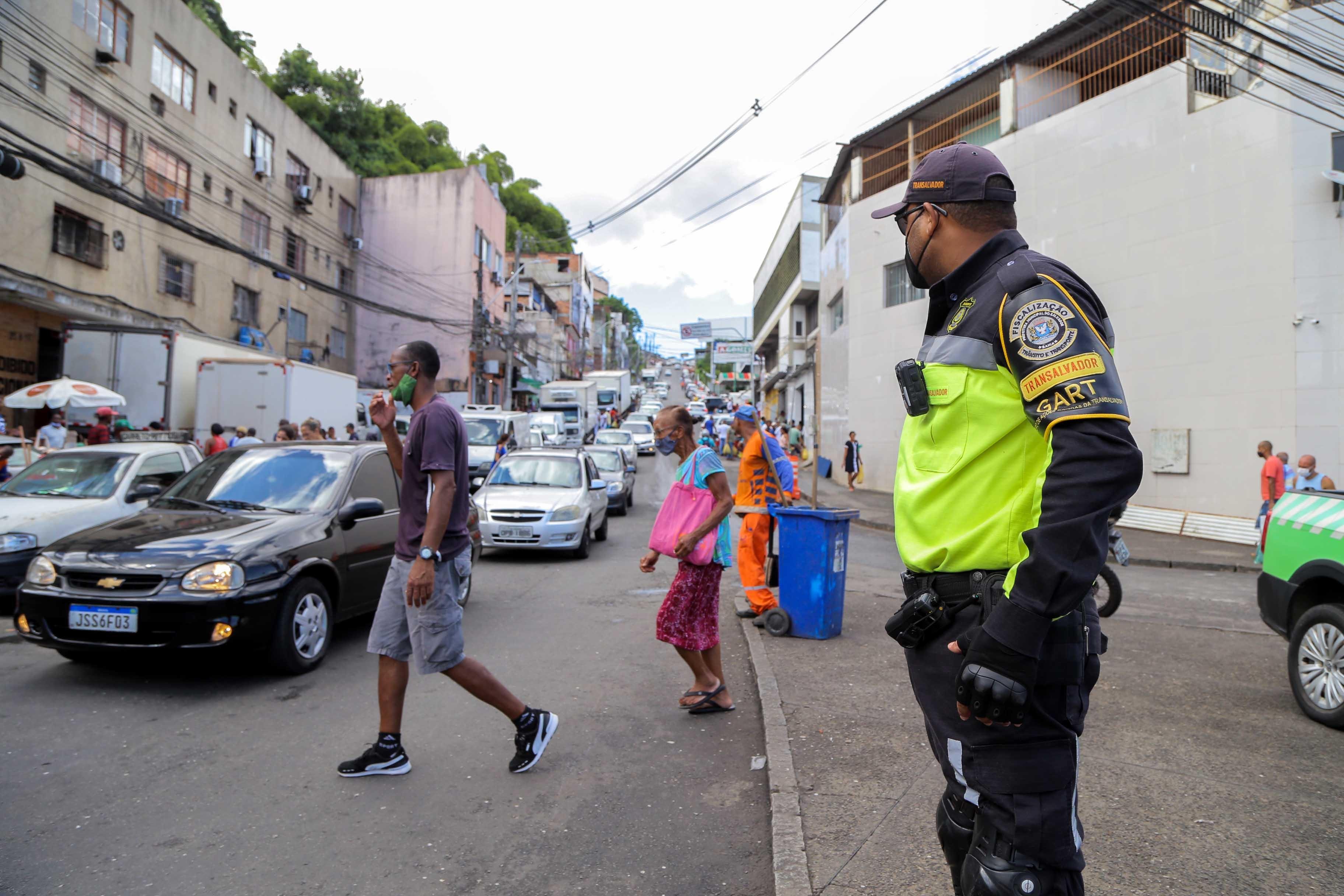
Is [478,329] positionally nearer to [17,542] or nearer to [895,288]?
[895,288]

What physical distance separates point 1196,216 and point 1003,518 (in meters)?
Result: 16.9

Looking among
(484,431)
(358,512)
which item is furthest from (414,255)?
(358,512)

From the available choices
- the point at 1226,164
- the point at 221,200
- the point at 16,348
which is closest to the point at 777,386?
the point at 221,200

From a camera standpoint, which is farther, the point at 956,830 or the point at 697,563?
the point at 697,563

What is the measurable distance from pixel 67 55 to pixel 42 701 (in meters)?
18.3

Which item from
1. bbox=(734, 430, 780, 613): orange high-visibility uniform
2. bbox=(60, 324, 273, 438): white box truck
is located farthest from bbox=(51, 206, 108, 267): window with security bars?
bbox=(734, 430, 780, 613): orange high-visibility uniform

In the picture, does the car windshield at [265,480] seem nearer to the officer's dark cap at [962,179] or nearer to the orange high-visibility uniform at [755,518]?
the orange high-visibility uniform at [755,518]

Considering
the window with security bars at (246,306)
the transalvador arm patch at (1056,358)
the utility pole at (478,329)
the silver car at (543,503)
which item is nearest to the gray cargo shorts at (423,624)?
the transalvador arm patch at (1056,358)

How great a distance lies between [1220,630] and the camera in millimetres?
7926

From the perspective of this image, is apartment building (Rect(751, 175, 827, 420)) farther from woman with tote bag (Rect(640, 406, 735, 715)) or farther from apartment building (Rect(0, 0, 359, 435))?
woman with tote bag (Rect(640, 406, 735, 715))

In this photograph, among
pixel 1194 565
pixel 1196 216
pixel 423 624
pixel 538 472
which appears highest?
pixel 1196 216

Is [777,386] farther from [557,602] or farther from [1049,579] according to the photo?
[1049,579]

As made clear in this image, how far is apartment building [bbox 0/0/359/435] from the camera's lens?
16641mm

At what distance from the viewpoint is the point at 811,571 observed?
6.81 metres
